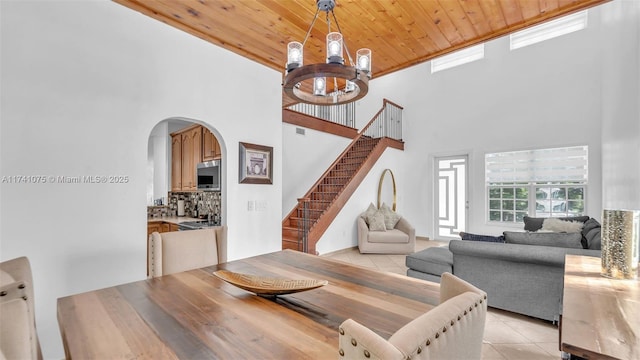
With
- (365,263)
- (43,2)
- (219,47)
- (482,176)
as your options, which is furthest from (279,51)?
(482,176)

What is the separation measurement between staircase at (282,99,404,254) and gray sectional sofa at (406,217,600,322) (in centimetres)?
210

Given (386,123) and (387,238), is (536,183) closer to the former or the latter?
(387,238)

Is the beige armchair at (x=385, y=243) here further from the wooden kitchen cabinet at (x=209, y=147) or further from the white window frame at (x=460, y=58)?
the white window frame at (x=460, y=58)

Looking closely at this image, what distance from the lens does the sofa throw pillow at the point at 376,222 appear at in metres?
5.58

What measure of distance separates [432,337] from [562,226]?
4.37 metres

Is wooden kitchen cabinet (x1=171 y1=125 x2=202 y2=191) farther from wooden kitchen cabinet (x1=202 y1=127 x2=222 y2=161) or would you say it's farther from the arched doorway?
wooden kitchen cabinet (x1=202 y1=127 x2=222 y2=161)

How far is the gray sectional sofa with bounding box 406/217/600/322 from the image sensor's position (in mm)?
2480

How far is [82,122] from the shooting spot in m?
2.11

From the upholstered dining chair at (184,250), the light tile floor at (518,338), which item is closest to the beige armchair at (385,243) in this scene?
the light tile floor at (518,338)

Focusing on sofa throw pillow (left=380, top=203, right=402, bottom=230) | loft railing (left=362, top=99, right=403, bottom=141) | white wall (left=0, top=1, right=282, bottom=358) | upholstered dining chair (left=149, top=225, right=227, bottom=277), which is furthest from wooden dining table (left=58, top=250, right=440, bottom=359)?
loft railing (left=362, top=99, right=403, bottom=141)

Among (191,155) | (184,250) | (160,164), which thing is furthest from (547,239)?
(160,164)

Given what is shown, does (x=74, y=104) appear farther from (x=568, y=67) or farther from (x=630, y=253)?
(x=568, y=67)

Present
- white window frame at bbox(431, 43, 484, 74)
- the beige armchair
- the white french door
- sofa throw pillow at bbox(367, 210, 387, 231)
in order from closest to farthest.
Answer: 1. the beige armchair
2. sofa throw pillow at bbox(367, 210, 387, 231)
3. white window frame at bbox(431, 43, 484, 74)
4. the white french door

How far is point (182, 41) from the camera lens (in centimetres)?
266
